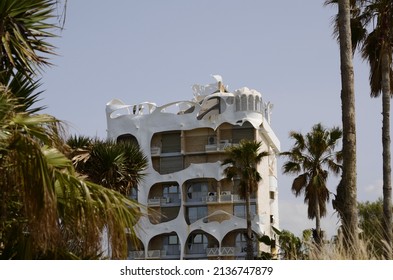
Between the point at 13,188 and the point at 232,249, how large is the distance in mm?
62608

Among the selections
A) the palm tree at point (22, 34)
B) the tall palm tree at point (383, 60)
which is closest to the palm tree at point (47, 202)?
the palm tree at point (22, 34)

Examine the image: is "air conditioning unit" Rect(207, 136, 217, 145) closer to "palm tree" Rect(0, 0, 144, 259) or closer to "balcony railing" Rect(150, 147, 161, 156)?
"balcony railing" Rect(150, 147, 161, 156)

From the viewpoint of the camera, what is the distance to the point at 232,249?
2835 inches

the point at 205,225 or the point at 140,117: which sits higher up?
the point at 140,117

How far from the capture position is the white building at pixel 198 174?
73775 millimetres

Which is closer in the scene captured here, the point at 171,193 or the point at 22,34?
the point at 22,34

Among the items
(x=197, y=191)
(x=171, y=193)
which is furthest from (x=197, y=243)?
(x=171, y=193)

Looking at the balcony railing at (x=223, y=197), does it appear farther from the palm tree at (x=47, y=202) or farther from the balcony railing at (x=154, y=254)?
the palm tree at (x=47, y=202)

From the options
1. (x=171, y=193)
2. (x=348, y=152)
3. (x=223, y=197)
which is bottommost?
(x=348, y=152)

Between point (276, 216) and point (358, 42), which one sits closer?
point (358, 42)

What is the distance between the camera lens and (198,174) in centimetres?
7481

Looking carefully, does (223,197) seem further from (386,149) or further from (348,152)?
(348,152)

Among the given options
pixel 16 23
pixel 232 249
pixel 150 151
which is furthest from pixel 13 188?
pixel 150 151
